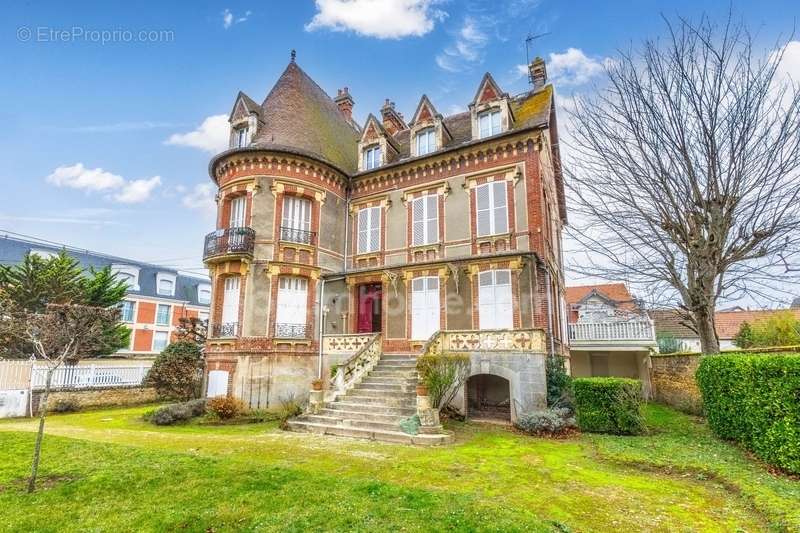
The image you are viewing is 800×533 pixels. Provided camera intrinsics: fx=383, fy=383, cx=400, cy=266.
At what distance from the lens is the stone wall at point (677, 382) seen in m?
13.3

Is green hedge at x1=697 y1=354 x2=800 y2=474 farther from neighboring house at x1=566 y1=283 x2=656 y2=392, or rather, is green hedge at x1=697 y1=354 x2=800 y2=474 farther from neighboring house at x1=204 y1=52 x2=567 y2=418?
neighboring house at x1=566 y1=283 x2=656 y2=392

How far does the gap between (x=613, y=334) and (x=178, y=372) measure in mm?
18797

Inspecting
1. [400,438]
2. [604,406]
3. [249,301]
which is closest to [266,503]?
[400,438]

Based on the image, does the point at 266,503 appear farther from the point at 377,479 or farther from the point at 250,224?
the point at 250,224

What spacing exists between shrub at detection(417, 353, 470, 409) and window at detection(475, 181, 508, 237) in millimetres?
4952

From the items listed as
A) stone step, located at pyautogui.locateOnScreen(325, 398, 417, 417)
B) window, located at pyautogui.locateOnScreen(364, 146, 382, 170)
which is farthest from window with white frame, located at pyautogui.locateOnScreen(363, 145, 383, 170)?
stone step, located at pyautogui.locateOnScreen(325, 398, 417, 417)

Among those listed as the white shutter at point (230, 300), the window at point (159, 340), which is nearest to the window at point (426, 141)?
the white shutter at point (230, 300)

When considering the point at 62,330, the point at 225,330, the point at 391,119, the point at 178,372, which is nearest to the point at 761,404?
the point at 62,330

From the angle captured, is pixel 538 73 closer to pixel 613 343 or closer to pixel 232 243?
pixel 613 343

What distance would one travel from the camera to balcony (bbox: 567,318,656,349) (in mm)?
16562

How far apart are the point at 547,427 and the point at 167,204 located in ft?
73.4

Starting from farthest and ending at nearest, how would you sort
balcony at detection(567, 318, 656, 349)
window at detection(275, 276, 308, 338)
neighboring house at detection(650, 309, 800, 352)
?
neighboring house at detection(650, 309, 800, 352) → balcony at detection(567, 318, 656, 349) → window at detection(275, 276, 308, 338)

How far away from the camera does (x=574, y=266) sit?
10.1 metres

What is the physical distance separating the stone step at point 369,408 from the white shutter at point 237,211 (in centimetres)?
841
